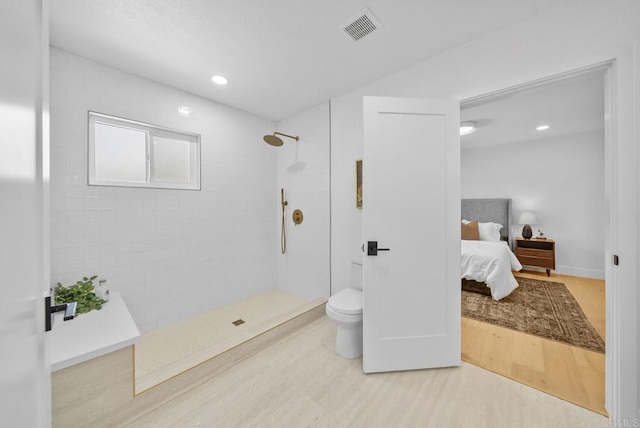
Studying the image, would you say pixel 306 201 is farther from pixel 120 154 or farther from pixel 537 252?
pixel 537 252

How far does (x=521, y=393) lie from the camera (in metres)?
1.50

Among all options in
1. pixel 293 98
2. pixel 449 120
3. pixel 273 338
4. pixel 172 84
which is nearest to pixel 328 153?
pixel 293 98

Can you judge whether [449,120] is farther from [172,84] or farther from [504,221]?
[504,221]

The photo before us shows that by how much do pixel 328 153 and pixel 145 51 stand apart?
1.81 metres

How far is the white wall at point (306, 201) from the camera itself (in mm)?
2768

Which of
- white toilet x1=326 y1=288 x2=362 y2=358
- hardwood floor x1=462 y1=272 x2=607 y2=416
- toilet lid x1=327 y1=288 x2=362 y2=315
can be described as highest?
toilet lid x1=327 y1=288 x2=362 y2=315

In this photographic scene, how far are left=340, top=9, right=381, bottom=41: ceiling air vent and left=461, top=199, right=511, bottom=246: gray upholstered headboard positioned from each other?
4244 mm

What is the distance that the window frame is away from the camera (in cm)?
196

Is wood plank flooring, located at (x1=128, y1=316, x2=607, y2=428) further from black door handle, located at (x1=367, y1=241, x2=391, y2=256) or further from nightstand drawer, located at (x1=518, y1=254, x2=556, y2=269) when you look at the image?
nightstand drawer, located at (x1=518, y1=254, x2=556, y2=269)

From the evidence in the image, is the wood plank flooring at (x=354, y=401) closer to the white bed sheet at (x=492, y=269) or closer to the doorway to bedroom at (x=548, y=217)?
the doorway to bedroom at (x=548, y=217)

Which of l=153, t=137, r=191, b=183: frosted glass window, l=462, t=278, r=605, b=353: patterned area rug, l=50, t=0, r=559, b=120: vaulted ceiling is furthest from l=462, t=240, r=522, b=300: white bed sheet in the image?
l=153, t=137, r=191, b=183: frosted glass window

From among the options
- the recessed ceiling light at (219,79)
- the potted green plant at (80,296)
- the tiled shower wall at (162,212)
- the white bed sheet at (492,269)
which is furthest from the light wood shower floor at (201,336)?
the recessed ceiling light at (219,79)

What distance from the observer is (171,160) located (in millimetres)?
2492

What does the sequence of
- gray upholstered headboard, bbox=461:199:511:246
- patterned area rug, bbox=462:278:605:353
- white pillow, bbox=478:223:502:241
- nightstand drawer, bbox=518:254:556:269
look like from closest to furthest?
patterned area rug, bbox=462:278:605:353 → nightstand drawer, bbox=518:254:556:269 → white pillow, bbox=478:223:502:241 → gray upholstered headboard, bbox=461:199:511:246
